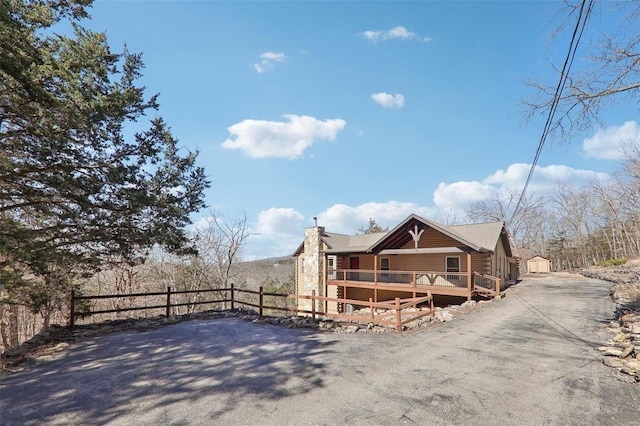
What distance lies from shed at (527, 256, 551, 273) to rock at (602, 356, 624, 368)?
37016mm

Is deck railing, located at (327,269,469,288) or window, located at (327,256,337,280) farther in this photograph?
window, located at (327,256,337,280)

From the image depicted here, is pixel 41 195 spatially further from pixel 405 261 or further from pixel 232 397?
pixel 405 261

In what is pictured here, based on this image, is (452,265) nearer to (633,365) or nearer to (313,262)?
(313,262)

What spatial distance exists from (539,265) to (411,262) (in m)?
25.7

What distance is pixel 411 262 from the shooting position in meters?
21.6

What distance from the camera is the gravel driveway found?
4477 mm

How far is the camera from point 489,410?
15.1 feet

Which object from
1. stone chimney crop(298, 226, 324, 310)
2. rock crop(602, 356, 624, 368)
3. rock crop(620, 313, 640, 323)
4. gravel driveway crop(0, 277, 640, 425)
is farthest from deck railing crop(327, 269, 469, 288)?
rock crop(602, 356, 624, 368)

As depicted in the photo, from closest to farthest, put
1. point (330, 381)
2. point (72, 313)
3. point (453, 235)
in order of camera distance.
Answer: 1. point (330, 381)
2. point (72, 313)
3. point (453, 235)

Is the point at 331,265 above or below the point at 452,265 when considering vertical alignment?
below

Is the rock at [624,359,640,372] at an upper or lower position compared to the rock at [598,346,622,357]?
upper

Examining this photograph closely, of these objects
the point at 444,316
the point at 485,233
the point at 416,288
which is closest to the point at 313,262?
the point at 416,288

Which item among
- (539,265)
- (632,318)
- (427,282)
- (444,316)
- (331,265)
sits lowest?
(539,265)

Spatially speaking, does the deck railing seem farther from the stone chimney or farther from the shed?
the shed
